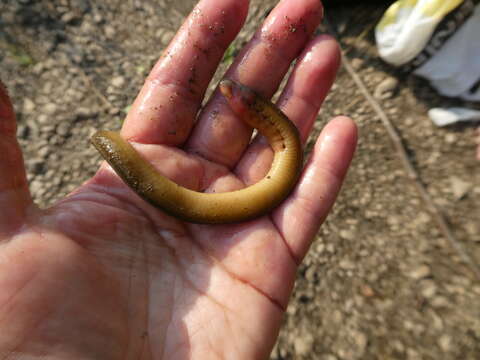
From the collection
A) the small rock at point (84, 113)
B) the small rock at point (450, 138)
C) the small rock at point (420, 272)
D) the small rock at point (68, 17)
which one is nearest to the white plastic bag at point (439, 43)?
the small rock at point (450, 138)

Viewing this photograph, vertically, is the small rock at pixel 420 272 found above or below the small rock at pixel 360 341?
above

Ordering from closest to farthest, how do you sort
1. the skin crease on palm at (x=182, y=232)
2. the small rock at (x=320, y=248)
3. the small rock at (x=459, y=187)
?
the skin crease on palm at (x=182, y=232) → the small rock at (x=459, y=187) → the small rock at (x=320, y=248)

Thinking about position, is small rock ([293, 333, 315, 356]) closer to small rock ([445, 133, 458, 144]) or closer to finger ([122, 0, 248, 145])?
finger ([122, 0, 248, 145])

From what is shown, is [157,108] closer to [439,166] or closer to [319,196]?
[319,196]

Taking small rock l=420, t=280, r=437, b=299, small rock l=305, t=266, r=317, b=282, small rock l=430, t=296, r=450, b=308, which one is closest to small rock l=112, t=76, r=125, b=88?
small rock l=305, t=266, r=317, b=282

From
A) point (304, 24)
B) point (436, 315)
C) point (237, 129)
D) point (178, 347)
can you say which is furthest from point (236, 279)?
point (304, 24)

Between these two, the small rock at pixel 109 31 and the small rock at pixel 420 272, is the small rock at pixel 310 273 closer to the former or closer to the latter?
the small rock at pixel 420 272

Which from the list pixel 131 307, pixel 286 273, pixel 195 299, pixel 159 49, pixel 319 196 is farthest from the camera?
pixel 159 49
